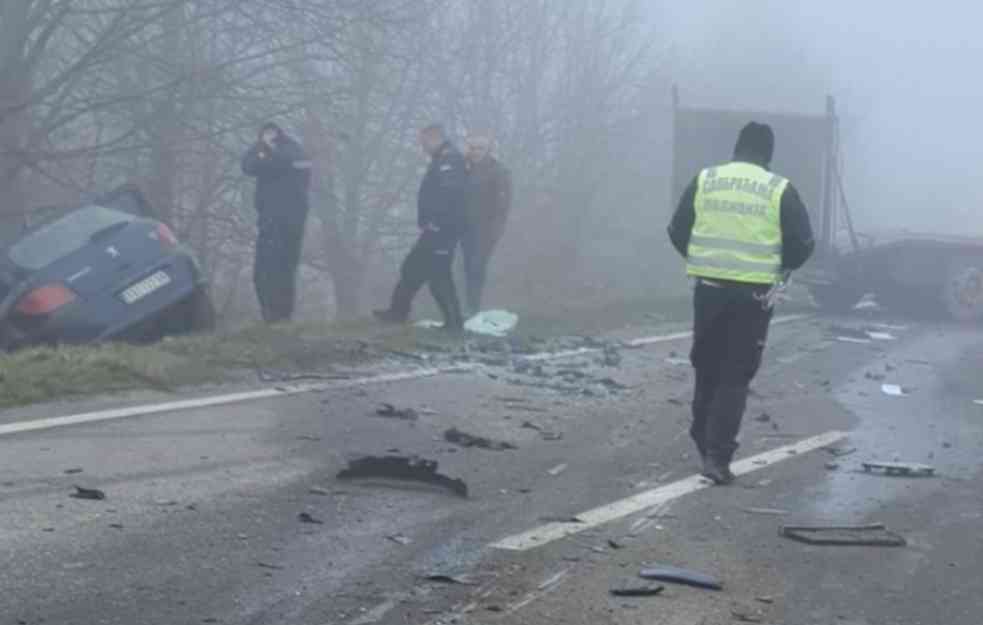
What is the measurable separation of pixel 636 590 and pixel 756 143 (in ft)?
11.0

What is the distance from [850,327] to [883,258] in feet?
12.8

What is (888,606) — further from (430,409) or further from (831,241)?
(831,241)

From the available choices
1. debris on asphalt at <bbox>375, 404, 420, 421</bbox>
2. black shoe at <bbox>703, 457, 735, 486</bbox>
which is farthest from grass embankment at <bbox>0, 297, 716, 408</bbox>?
black shoe at <bbox>703, 457, 735, 486</bbox>

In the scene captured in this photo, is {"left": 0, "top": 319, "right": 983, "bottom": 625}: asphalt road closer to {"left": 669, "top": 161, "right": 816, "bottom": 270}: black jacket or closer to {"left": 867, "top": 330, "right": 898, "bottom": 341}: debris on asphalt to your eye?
{"left": 669, "top": 161, "right": 816, "bottom": 270}: black jacket

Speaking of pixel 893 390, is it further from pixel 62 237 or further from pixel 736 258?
pixel 62 237

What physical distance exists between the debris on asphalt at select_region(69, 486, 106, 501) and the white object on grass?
8.59m

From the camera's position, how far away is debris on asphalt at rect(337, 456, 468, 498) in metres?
8.28

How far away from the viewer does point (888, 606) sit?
6621mm

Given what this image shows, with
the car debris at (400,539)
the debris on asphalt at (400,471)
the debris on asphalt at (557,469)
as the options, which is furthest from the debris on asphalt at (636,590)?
the debris on asphalt at (557,469)

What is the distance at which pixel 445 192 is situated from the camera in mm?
16312

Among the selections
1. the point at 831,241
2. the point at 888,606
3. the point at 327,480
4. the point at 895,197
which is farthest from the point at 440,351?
the point at 895,197

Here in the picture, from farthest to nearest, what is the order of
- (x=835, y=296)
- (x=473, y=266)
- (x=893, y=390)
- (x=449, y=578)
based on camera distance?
1. (x=835, y=296)
2. (x=473, y=266)
3. (x=893, y=390)
4. (x=449, y=578)

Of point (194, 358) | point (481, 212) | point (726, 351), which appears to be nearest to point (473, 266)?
point (481, 212)

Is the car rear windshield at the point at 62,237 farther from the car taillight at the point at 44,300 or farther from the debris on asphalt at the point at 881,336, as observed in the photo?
the debris on asphalt at the point at 881,336
